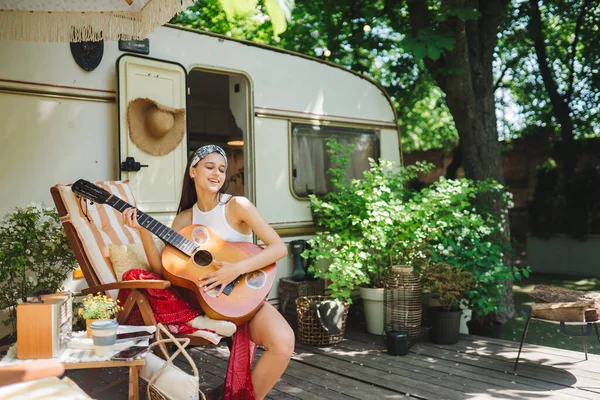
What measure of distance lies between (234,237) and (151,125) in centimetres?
162

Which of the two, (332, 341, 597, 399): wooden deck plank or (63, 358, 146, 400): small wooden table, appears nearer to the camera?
(63, 358, 146, 400): small wooden table

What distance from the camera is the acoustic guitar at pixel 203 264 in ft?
10.0

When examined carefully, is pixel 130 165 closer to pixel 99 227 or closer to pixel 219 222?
pixel 99 227

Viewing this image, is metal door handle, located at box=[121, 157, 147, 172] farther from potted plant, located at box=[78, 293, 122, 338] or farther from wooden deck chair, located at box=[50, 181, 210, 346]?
potted plant, located at box=[78, 293, 122, 338]

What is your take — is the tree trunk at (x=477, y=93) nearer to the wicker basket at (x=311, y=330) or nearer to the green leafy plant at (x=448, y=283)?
the green leafy plant at (x=448, y=283)

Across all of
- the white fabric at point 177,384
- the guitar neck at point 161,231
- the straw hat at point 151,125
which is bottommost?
the white fabric at point 177,384

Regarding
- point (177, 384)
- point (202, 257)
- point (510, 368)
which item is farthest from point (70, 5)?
point (510, 368)

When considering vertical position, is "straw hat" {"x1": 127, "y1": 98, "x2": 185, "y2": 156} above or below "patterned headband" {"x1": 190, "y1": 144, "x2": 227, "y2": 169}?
above

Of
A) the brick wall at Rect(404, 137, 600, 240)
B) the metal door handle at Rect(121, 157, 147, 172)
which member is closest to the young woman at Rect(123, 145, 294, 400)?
the metal door handle at Rect(121, 157, 147, 172)

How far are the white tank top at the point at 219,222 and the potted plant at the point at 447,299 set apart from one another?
6.95 ft

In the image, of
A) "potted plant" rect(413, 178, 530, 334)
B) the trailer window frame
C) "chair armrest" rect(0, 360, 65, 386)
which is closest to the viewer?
"chair armrest" rect(0, 360, 65, 386)

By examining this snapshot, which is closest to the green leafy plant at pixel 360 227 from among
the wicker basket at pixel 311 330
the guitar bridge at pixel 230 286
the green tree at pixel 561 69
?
the wicker basket at pixel 311 330

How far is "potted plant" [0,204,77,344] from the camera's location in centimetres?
374

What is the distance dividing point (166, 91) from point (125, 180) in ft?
3.05
